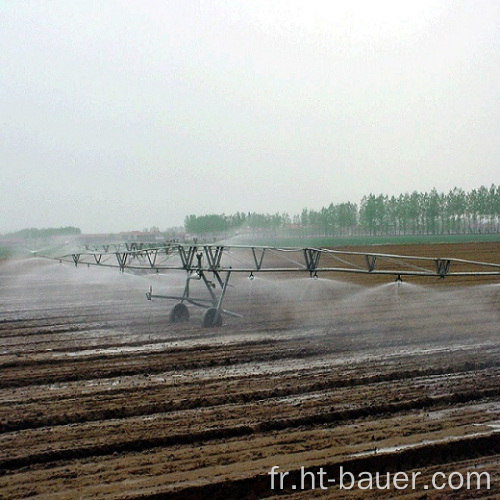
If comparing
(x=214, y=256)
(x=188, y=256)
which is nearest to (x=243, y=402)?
(x=214, y=256)

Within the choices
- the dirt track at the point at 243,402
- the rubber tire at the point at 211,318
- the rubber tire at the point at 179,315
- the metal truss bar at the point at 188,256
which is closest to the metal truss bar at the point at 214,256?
the metal truss bar at the point at 188,256

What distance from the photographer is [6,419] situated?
6109mm

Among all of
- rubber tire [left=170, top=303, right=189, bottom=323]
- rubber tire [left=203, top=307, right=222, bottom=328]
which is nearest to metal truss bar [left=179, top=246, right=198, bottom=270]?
rubber tire [left=170, top=303, right=189, bottom=323]

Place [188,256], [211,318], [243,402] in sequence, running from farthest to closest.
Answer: [188,256]
[211,318]
[243,402]

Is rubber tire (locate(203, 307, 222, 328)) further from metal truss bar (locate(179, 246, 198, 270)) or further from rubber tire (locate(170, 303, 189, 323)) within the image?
metal truss bar (locate(179, 246, 198, 270))

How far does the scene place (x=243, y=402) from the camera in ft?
21.5

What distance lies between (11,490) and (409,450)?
350 cm

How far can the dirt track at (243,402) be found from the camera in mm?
4734

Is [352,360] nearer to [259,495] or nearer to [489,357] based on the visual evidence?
[489,357]

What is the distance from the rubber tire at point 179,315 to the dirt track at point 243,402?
203 millimetres

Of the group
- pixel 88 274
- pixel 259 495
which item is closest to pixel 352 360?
pixel 259 495

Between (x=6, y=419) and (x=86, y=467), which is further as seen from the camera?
(x=6, y=419)

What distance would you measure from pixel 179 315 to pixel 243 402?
6.65 meters

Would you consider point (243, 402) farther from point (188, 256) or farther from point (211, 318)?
point (188, 256)
